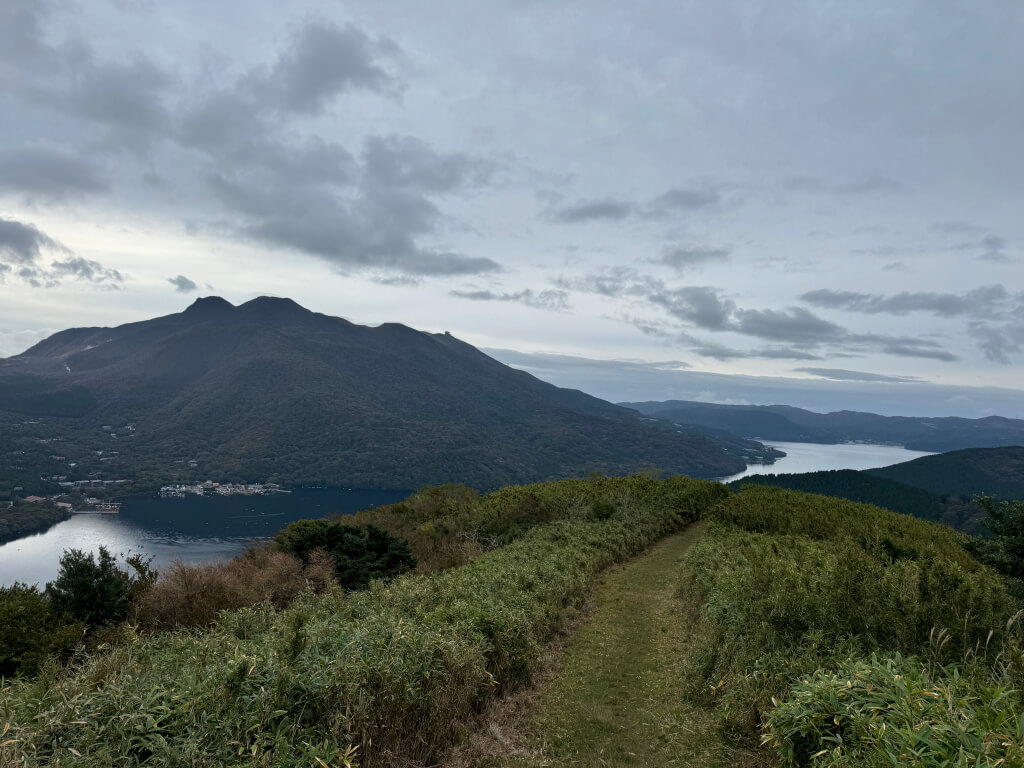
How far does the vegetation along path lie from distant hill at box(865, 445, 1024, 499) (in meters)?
137

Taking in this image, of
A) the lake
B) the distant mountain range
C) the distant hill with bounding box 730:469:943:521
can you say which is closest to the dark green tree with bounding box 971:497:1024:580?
the lake

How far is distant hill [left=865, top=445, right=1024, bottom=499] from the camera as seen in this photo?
121562 millimetres

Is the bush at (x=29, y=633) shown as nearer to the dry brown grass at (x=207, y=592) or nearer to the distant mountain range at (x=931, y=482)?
the dry brown grass at (x=207, y=592)

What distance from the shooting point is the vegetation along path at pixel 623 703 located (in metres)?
6.10

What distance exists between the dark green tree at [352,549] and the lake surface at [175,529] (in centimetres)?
3403

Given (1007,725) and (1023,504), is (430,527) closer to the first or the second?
(1023,504)

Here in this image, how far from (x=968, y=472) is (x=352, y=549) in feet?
538

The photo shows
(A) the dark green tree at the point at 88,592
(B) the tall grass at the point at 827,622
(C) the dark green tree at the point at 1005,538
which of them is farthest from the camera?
(A) the dark green tree at the point at 88,592

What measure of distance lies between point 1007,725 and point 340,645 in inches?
233

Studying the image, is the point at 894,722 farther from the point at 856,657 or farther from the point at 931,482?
the point at 931,482

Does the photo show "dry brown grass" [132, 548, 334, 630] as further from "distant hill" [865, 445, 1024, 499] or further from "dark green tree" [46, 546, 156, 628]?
"distant hill" [865, 445, 1024, 499]

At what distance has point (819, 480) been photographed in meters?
90.5

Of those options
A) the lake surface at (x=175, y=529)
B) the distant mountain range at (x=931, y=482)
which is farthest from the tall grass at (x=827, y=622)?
the distant mountain range at (x=931, y=482)

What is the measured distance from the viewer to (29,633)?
13.7 m
